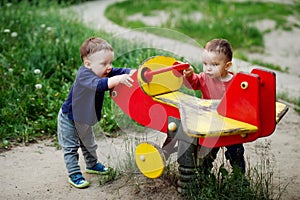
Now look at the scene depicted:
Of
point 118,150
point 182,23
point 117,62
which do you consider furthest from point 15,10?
point 118,150

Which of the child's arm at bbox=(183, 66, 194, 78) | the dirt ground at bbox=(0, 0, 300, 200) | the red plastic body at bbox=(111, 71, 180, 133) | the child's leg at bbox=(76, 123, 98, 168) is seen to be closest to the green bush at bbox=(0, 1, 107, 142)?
the dirt ground at bbox=(0, 0, 300, 200)

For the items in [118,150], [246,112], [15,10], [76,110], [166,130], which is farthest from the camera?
[15,10]

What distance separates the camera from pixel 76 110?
135 inches

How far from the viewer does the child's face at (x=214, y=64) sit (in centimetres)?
323

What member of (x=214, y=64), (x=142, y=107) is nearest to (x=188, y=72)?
(x=214, y=64)

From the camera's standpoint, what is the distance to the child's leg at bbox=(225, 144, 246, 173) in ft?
11.1

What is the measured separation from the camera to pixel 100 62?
10.8 ft

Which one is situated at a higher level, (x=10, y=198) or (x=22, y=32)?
(x=22, y=32)

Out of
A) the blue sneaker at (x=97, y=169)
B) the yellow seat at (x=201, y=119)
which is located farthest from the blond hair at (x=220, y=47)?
the blue sneaker at (x=97, y=169)

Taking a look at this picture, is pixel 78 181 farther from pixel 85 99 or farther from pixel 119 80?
pixel 119 80

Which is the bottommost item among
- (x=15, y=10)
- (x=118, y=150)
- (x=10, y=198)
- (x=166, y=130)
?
(x=10, y=198)

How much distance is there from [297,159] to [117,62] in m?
2.13

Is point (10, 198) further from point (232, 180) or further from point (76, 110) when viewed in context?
point (232, 180)

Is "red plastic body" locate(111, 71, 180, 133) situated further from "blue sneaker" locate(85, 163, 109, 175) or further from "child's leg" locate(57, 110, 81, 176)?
"blue sneaker" locate(85, 163, 109, 175)
